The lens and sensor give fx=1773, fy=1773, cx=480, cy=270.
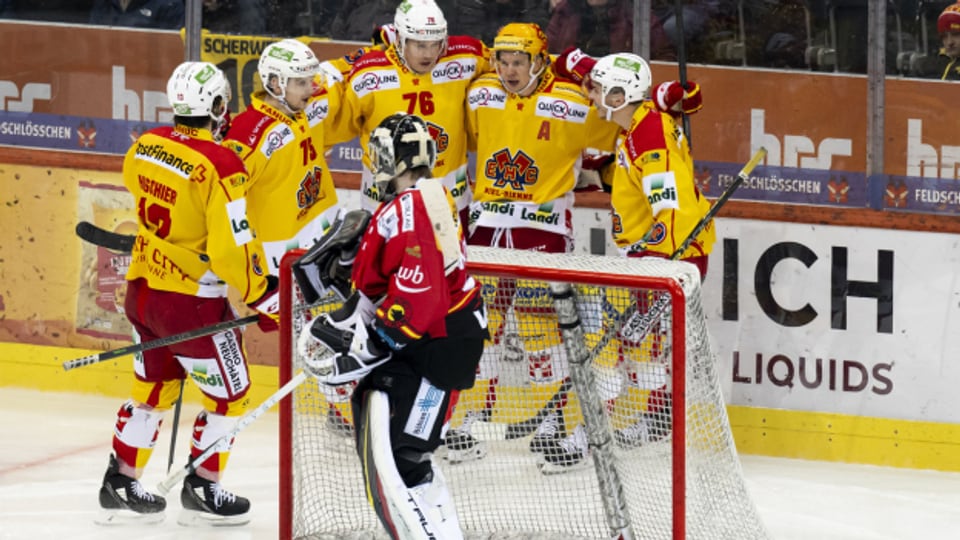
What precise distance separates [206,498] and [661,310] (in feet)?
5.12

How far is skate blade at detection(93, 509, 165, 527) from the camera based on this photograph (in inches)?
215

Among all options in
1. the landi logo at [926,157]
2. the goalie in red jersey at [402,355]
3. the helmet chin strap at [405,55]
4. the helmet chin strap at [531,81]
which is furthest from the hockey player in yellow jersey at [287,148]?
the landi logo at [926,157]

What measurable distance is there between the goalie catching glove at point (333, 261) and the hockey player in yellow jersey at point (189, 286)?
56 cm

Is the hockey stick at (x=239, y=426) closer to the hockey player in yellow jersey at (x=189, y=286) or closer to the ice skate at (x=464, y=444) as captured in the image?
the hockey player in yellow jersey at (x=189, y=286)

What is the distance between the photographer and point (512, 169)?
19.8ft

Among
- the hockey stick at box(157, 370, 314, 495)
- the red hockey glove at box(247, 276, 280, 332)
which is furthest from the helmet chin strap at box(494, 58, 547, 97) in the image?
the hockey stick at box(157, 370, 314, 495)

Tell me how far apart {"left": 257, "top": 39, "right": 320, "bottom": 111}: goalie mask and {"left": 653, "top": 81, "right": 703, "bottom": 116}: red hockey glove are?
1178mm

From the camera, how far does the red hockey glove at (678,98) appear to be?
19.6ft

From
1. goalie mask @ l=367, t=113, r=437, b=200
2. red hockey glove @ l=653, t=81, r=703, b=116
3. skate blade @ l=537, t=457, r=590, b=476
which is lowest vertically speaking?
skate blade @ l=537, t=457, r=590, b=476

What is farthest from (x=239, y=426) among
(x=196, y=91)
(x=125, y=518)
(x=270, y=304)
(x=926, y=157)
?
(x=926, y=157)

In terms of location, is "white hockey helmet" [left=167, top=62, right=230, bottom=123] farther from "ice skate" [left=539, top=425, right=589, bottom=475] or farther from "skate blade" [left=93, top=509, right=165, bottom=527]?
"ice skate" [left=539, top=425, right=589, bottom=475]

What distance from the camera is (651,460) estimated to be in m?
5.01

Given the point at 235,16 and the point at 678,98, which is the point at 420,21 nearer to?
the point at 678,98

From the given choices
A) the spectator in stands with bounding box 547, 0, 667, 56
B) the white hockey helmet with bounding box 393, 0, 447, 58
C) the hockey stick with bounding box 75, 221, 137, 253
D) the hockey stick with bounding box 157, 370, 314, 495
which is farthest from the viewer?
the spectator in stands with bounding box 547, 0, 667, 56
